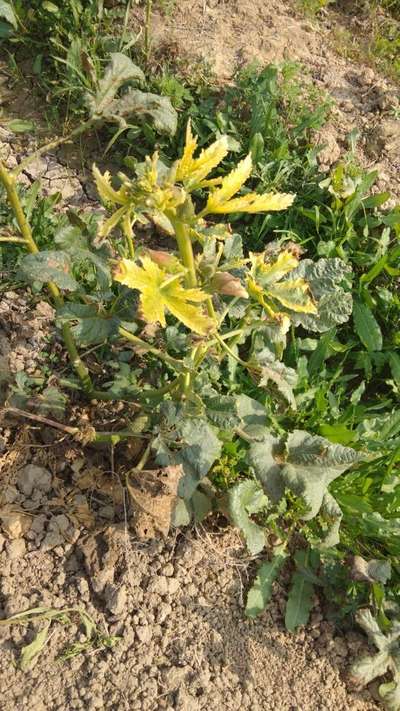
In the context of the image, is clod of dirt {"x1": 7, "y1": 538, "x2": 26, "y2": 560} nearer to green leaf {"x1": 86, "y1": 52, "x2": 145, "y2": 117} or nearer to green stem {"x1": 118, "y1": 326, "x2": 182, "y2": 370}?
green stem {"x1": 118, "y1": 326, "x2": 182, "y2": 370}

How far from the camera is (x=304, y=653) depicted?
2.16m

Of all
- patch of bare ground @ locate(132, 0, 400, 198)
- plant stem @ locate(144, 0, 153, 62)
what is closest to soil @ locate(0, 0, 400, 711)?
plant stem @ locate(144, 0, 153, 62)

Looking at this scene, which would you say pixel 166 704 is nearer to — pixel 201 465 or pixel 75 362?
pixel 201 465

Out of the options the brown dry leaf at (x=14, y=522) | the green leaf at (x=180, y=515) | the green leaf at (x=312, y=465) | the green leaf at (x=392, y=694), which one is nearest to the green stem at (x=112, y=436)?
the green leaf at (x=180, y=515)

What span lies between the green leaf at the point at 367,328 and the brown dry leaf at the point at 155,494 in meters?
1.01

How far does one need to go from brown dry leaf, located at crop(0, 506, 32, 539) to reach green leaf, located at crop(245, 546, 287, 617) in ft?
2.31

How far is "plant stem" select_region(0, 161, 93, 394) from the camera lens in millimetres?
1723

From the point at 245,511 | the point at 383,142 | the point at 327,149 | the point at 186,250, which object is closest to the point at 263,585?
the point at 245,511

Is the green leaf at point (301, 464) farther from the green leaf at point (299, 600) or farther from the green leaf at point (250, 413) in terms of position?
the green leaf at point (299, 600)

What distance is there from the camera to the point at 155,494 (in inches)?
81.3

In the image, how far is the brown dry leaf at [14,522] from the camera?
7.05ft

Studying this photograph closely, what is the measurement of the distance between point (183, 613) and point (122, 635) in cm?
19

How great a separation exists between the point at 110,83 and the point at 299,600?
162 centimetres

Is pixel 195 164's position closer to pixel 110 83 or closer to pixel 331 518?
pixel 110 83
